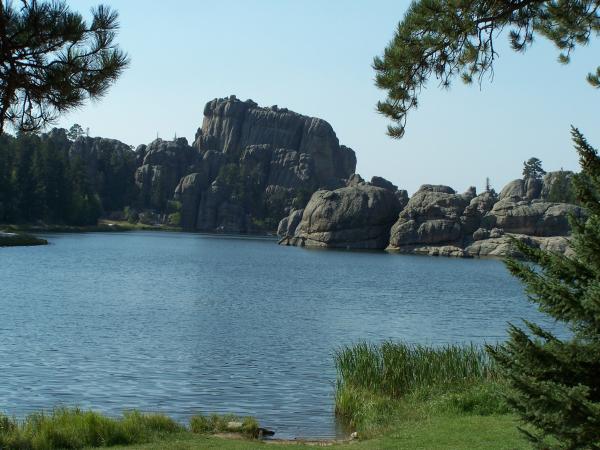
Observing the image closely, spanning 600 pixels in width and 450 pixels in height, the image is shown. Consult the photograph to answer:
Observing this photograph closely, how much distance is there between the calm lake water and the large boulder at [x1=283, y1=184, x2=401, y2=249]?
1478 inches

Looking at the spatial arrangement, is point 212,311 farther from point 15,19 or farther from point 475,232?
point 475,232

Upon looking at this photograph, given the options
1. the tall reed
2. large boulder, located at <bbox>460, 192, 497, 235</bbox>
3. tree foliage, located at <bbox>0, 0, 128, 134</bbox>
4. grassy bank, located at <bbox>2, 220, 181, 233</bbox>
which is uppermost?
large boulder, located at <bbox>460, 192, 497, 235</bbox>

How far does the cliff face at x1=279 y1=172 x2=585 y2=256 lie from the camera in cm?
10906

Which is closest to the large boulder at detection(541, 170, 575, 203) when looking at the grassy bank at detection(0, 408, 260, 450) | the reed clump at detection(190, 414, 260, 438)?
the reed clump at detection(190, 414, 260, 438)

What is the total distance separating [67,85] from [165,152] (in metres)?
175

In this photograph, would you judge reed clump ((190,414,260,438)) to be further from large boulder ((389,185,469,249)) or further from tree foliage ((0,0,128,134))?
large boulder ((389,185,469,249))

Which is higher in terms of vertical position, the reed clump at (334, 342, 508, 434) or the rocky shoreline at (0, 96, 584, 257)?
the rocky shoreline at (0, 96, 584, 257)

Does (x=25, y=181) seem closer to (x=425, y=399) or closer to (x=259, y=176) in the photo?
(x=259, y=176)

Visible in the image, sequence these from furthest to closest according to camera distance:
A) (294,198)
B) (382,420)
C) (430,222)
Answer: (294,198)
(430,222)
(382,420)

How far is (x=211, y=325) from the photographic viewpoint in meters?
37.8

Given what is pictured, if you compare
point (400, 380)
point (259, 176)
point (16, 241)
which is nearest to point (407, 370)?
point (400, 380)

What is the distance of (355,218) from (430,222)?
1238 centimetres

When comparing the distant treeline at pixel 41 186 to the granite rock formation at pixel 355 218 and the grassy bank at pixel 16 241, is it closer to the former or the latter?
the grassy bank at pixel 16 241

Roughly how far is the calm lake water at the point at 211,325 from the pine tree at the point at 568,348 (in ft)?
38.7
